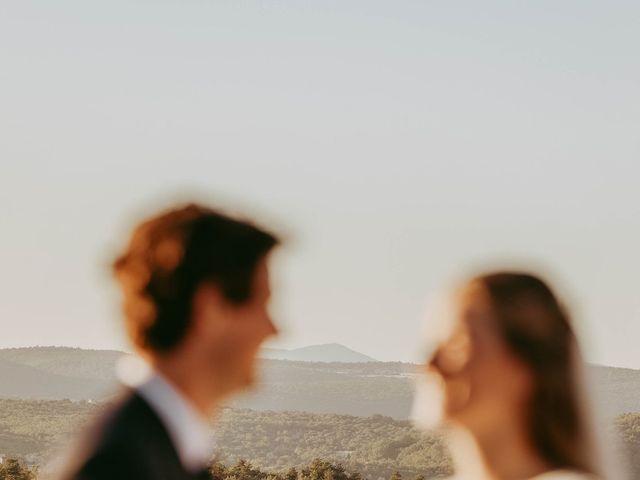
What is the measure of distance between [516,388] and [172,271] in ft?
3.20

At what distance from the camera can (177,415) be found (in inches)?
→ 154

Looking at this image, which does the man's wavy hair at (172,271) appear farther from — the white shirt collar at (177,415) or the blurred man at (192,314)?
the white shirt collar at (177,415)

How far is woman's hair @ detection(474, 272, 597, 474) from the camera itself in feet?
13.0

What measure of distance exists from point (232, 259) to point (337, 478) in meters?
69.2

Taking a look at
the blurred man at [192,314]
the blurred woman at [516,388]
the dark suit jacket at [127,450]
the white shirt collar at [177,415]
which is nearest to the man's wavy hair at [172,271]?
the blurred man at [192,314]

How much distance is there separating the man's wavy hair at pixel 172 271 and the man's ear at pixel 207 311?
0.5 inches

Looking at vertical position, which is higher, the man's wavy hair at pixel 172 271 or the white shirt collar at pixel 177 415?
the man's wavy hair at pixel 172 271

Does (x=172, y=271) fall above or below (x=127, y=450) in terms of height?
above

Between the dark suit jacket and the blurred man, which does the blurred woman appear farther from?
the dark suit jacket

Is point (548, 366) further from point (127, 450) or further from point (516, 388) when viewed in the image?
point (127, 450)

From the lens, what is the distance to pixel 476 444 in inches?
156

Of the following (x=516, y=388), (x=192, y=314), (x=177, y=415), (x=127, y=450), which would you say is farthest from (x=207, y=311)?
(x=516, y=388)

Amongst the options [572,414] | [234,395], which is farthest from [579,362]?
[234,395]

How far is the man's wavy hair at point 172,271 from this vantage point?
13.3ft
